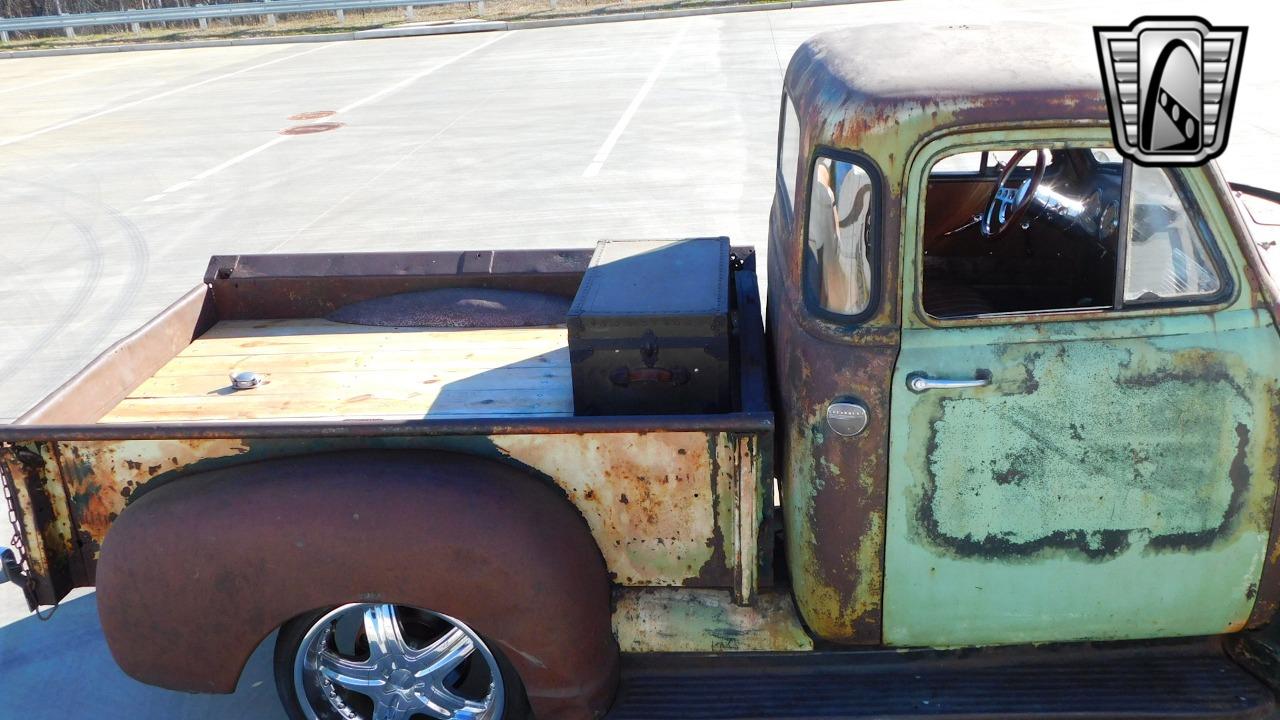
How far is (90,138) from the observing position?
1435cm

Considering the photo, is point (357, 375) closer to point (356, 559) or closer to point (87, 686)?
point (356, 559)

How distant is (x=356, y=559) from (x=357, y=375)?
1139 millimetres

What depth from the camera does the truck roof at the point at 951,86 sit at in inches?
102

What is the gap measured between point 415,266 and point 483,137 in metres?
8.85

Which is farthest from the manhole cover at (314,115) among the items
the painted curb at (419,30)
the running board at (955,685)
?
the running board at (955,685)

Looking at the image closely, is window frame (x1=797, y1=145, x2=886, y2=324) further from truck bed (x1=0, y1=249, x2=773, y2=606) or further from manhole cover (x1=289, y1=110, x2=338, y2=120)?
manhole cover (x1=289, y1=110, x2=338, y2=120)

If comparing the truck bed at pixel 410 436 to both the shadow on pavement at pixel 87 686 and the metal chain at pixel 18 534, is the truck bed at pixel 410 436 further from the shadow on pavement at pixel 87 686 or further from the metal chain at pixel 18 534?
the shadow on pavement at pixel 87 686

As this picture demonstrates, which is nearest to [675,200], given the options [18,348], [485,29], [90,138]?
[18,348]

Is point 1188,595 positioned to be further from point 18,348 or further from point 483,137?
point 483,137

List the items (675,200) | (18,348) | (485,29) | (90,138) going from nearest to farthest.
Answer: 1. (18,348)
2. (675,200)
3. (90,138)
4. (485,29)

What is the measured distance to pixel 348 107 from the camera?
613 inches

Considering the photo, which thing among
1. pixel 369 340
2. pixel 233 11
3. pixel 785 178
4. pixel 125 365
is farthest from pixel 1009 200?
pixel 233 11

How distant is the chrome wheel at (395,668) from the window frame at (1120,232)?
1.62 meters

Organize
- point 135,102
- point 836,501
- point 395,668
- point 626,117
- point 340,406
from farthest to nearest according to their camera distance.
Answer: point 135,102 → point 626,117 → point 340,406 → point 395,668 → point 836,501
